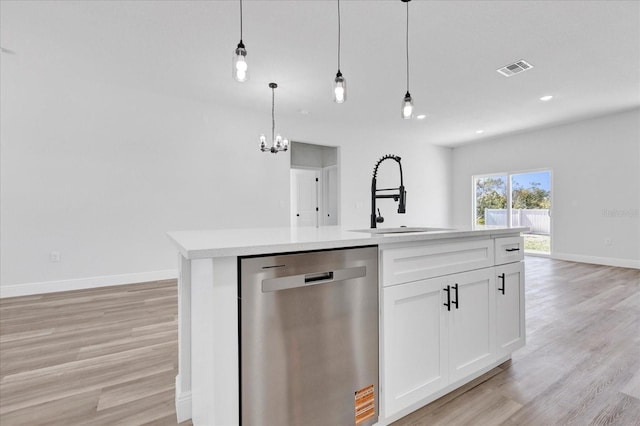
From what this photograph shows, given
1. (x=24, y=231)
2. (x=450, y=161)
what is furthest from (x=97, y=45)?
(x=450, y=161)

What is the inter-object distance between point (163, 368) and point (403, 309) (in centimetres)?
158

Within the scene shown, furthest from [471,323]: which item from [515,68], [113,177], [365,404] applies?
[113,177]

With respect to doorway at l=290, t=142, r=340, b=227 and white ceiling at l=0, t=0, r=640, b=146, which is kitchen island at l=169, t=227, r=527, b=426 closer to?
white ceiling at l=0, t=0, r=640, b=146

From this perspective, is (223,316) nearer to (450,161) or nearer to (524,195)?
(524,195)

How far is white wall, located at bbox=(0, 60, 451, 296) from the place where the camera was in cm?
355

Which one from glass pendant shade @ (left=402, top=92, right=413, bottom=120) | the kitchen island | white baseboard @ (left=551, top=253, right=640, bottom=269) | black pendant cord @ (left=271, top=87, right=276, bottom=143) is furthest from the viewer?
white baseboard @ (left=551, top=253, right=640, bottom=269)

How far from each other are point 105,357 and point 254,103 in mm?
3754

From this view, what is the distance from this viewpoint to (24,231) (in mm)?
3578

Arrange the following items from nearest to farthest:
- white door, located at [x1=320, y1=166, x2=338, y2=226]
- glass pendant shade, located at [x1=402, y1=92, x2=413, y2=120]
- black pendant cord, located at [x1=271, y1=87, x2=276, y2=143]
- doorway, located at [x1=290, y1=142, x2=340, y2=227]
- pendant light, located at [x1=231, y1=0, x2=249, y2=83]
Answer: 1. pendant light, located at [x1=231, y1=0, x2=249, y2=83]
2. glass pendant shade, located at [x1=402, y1=92, x2=413, y2=120]
3. black pendant cord, located at [x1=271, y1=87, x2=276, y2=143]
4. white door, located at [x1=320, y1=166, x2=338, y2=226]
5. doorway, located at [x1=290, y1=142, x2=340, y2=227]

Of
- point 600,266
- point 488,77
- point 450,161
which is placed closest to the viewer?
point 488,77

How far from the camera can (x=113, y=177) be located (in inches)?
158

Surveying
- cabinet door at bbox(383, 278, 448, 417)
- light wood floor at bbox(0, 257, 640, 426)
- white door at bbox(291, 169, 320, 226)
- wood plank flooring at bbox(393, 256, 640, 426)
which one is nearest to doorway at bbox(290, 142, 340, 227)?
white door at bbox(291, 169, 320, 226)

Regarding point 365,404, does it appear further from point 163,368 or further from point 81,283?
point 81,283

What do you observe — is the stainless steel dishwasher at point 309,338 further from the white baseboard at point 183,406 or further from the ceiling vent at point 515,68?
the ceiling vent at point 515,68
